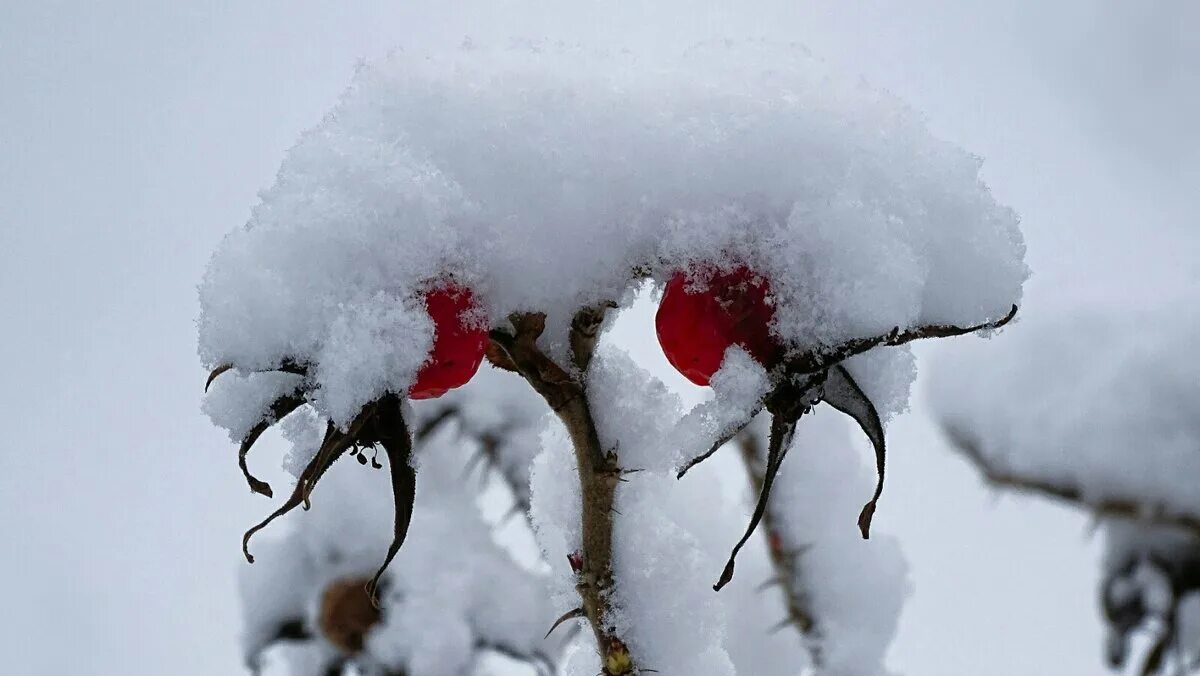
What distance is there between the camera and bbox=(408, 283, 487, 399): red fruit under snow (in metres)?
0.46

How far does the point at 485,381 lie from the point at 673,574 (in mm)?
647

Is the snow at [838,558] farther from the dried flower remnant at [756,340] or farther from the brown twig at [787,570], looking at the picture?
the dried flower remnant at [756,340]

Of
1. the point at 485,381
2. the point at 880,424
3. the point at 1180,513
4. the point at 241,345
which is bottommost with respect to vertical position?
the point at 241,345

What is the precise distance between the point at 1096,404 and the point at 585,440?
0.70m

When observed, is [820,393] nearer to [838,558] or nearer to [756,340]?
[756,340]

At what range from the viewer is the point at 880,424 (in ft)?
1.62

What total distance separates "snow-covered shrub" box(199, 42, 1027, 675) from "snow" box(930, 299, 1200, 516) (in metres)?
0.58

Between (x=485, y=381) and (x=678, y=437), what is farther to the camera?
(x=485, y=381)

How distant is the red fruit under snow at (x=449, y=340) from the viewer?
456 millimetres

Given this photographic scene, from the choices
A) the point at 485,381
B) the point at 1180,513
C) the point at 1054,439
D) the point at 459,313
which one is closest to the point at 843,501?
the point at 1054,439

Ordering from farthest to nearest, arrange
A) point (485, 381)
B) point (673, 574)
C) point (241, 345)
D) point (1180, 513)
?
point (485, 381) → point (1180, 513) → point (673, 574) → point (241, 345)

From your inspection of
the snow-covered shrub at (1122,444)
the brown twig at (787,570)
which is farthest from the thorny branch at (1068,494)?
the brown twig at (787,570)

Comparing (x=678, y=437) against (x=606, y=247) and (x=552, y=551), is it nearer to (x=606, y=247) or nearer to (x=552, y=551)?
(x=606, y=247)

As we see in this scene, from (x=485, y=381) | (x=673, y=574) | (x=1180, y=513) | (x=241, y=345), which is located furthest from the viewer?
(x=485, y=381)
